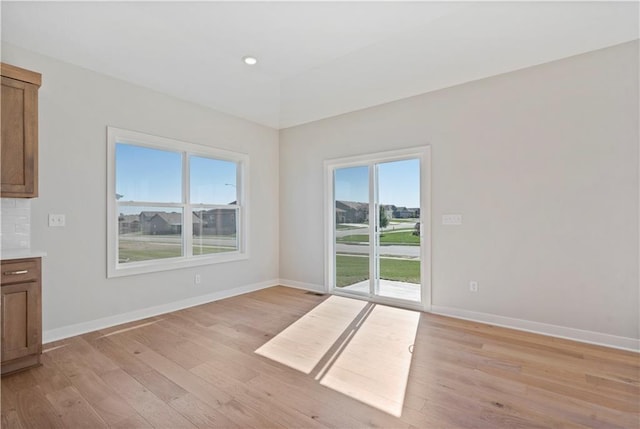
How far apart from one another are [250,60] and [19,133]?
2276mm

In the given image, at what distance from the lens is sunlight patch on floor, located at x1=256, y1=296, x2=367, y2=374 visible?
109 inches

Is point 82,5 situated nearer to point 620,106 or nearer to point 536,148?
point 536,148

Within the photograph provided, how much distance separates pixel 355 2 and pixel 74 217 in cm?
353

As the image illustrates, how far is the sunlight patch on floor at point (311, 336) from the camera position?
2768 mm

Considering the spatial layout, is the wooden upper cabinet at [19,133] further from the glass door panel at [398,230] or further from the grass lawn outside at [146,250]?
the glass door panel at [398,230]

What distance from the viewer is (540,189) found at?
333 cm

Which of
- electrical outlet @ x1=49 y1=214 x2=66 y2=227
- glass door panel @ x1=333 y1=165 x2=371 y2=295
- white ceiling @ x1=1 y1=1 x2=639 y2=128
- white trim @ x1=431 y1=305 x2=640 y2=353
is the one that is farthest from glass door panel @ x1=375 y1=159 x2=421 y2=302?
electrical outlet @ x1=49 y1=214 x2=66 y2=227

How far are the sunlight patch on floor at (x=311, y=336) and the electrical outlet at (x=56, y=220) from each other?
2445 millimetres

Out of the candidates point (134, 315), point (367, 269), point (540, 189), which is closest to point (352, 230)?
point (367, 269)

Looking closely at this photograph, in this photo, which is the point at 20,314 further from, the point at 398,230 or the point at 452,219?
the point at 452,219

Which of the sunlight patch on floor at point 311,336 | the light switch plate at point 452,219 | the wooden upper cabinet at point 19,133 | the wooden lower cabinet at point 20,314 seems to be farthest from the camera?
the light switch plate at point 452,219

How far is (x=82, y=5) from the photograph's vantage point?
2602 mm

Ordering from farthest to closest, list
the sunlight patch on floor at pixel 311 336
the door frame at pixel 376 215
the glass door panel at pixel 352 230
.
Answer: the glass door panel at pixel 352 230
the door frame at pixel 376 215
the sunlight patch on floor at pixel 311 336

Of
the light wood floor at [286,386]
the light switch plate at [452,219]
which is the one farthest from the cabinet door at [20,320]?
the light switch plate at [452,219]
